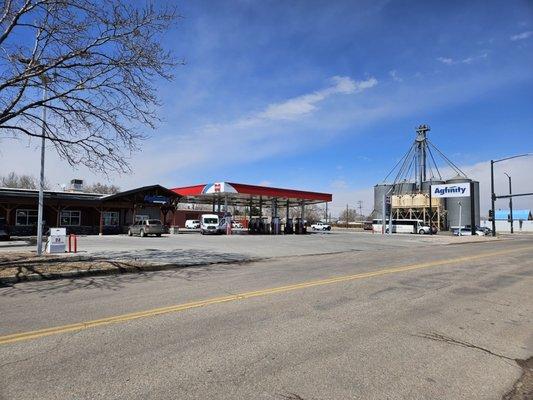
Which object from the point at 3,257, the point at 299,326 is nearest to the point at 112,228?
the point at 3,257

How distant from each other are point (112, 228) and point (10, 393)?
44.1 meters

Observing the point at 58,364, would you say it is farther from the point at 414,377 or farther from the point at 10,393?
the point at 414,377

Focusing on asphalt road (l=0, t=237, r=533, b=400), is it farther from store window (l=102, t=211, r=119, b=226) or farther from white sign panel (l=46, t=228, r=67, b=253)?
store window (l=102, t=211, r=119, b=226)

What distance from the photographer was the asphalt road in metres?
4.40

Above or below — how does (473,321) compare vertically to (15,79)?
below

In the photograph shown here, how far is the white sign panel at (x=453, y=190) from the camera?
58188mm

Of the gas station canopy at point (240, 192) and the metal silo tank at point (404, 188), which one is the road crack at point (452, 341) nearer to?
the gas station canopy at point (240, 192)

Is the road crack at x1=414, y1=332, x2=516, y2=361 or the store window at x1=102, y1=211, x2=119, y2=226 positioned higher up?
the store window at x1=102, y1=211, x2=119, y2=226

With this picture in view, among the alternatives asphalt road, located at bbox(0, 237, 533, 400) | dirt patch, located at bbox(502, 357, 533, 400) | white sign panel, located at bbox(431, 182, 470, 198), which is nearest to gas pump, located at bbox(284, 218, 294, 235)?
white sign panel, located at bbox(431, 182, 470, 198)

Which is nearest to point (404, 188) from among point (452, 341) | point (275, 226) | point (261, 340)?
point (275, 226)

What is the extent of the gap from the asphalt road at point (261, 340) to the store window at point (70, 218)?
3568 centimetres

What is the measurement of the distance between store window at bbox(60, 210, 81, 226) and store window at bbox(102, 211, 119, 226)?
2.77 m

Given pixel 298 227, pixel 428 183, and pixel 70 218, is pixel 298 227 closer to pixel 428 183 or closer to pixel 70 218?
pixel 70 218

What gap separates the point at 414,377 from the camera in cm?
475
